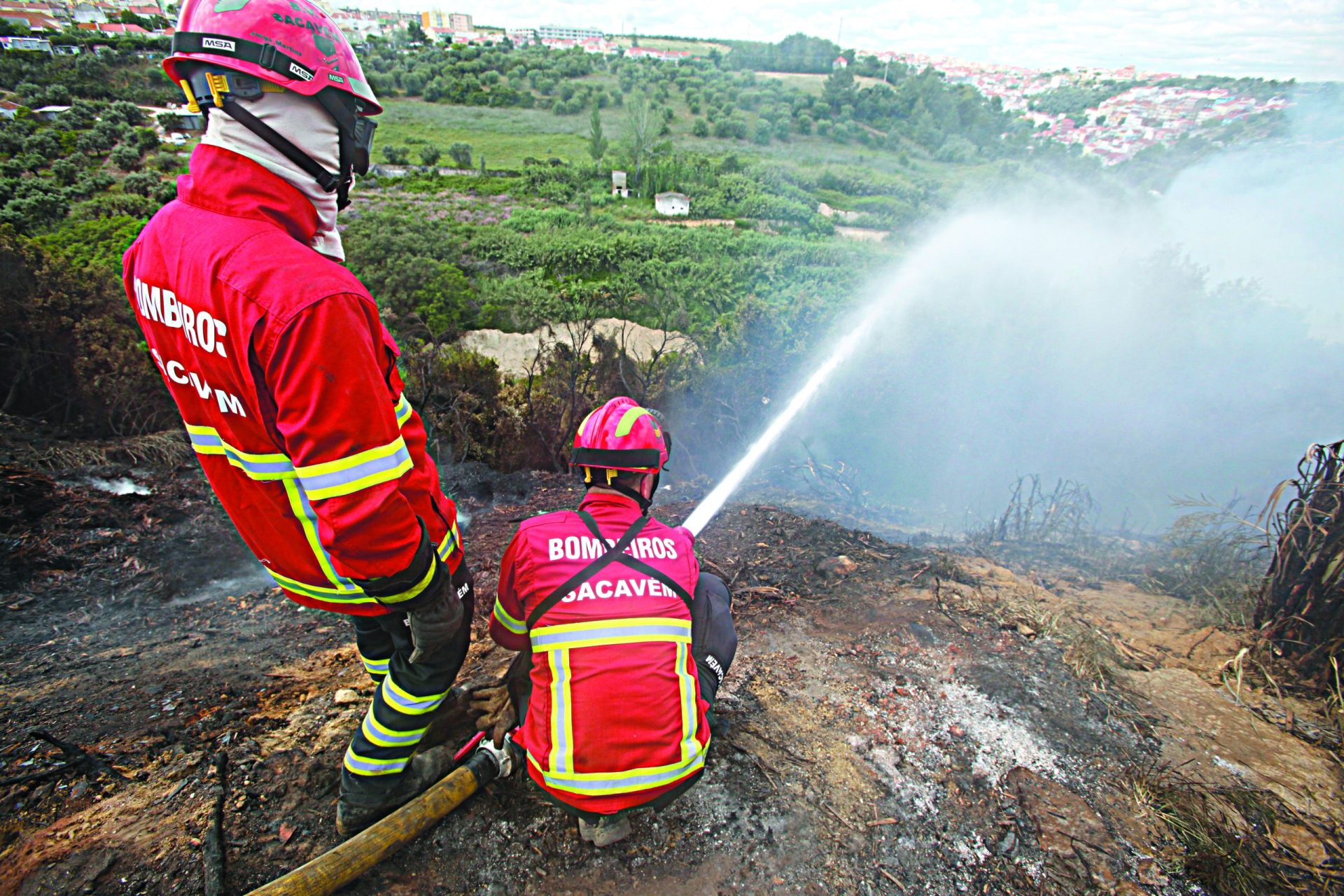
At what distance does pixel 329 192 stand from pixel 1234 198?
24.1 meters

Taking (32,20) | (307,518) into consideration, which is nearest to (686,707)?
(307,518)

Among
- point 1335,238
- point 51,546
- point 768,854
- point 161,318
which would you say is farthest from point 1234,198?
point 51,546

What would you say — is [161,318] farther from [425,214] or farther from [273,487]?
[425,214]

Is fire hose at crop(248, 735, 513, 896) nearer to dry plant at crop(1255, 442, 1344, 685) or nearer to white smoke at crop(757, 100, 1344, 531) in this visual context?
dry plant at crop(1255, 442, 1344, 685)

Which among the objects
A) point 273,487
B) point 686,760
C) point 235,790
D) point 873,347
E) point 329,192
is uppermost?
point 329,192

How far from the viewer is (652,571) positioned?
207 centimetres

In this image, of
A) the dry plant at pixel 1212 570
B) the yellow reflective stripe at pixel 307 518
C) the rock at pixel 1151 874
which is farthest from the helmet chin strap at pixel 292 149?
the dry plant at pixel 1212 570

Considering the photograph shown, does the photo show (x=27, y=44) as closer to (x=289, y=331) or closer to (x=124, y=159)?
(x=124, y=159)

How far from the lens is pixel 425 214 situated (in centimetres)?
2673

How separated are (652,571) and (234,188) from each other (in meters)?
1.77

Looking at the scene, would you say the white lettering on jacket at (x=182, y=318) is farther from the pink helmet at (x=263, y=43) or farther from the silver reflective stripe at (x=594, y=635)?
the silver reflective stripe at (x=594, y=635)

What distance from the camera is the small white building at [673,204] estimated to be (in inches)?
1428

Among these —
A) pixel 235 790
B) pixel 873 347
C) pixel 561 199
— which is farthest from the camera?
pixel 561 199

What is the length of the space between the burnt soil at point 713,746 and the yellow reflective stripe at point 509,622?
0.79m
